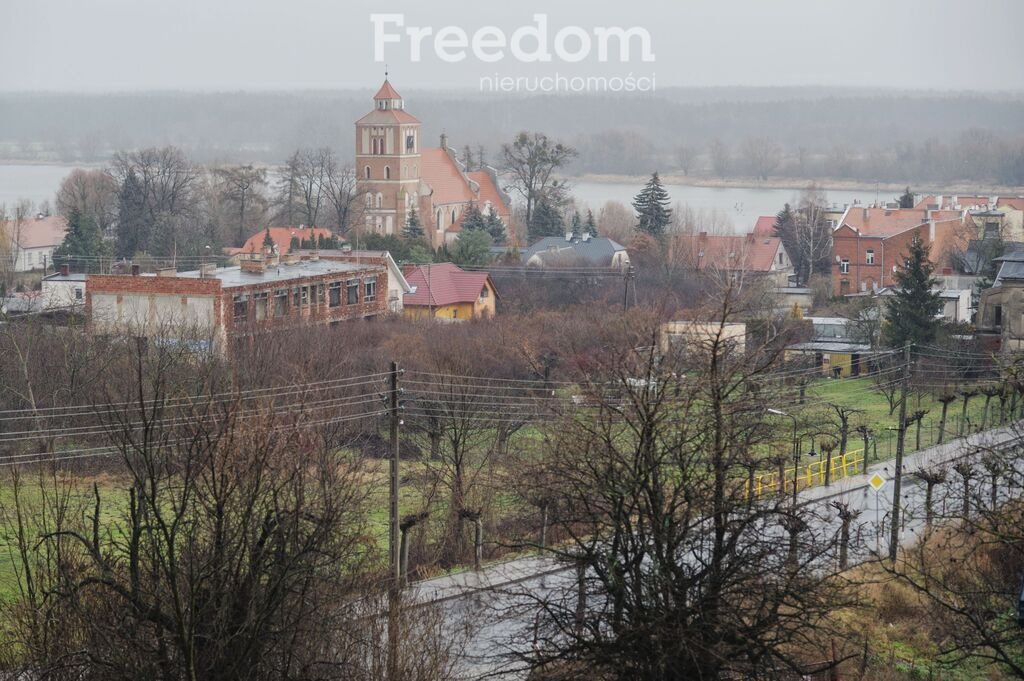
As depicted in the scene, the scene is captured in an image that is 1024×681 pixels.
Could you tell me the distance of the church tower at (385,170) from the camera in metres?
57.7

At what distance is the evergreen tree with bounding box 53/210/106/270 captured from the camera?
130 feet

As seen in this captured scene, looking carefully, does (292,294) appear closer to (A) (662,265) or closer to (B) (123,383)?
(B) (123,383)

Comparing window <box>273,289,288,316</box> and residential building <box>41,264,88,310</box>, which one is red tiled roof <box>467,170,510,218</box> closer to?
residential building <box>41,264,88,310</box>

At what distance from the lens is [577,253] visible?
1678 inches

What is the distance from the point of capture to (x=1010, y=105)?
130m

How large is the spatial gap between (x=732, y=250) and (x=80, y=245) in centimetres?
1926

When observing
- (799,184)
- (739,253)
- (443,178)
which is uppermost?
(443,178)

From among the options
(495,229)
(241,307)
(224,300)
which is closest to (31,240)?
(495,229)

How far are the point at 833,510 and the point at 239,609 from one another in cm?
940

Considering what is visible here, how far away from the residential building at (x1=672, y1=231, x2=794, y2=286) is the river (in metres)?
27.9

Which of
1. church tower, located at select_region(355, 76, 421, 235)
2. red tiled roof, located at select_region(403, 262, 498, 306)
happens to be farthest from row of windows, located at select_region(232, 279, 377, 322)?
church tower, located at select_region(355, 76, 421, 235)

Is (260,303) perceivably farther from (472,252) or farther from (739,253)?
(739,253)

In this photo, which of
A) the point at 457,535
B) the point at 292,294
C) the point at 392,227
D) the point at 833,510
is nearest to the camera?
the point at 457,535

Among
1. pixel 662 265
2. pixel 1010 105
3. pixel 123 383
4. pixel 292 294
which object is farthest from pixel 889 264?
pixel 1010 105
